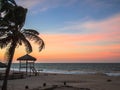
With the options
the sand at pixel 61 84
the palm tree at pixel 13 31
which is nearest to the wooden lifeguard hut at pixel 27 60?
the sand at pixel 61 84

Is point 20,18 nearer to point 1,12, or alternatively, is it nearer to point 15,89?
point 1,12

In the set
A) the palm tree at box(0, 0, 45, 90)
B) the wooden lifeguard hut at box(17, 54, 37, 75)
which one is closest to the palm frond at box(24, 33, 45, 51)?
the palm tree at box(0, 0, 45, 90)

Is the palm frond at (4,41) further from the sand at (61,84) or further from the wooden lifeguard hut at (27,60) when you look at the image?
the wooden lifeguard hut at (27,60)

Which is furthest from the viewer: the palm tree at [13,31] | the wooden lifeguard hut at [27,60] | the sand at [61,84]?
the wooden lifeguard hut at [27,60]

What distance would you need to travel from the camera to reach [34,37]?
71.0 feet

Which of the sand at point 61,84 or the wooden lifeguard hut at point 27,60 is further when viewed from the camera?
the wooden lifeguard hut at point 27,60

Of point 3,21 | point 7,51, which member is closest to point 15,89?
point 7,51

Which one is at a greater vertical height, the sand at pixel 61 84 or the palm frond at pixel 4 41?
the palm frond at pixel 4 41

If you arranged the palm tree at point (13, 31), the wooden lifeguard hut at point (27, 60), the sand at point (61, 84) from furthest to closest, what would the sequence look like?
the wooden lifeguard hut at point (27, 60), the sand at point (61, 84), the palm tree at point (13, 31)

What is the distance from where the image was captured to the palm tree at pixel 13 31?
65.8 feet

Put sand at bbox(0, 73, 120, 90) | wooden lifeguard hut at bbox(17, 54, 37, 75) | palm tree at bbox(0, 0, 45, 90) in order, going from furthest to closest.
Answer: wooden lifeguard hut at bbox(17, 54, 37, 75) → sand at bbox(0, 73, 120, 90) → palm tree at bbox(0, 0, 45, 90)

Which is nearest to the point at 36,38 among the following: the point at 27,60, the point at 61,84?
the point at 61,84

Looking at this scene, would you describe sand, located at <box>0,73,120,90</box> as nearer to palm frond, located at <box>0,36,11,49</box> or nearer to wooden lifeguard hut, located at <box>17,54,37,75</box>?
palm frond, located at <box>0,36,11,49</box>

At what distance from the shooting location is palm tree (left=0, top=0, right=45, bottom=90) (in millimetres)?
20062
